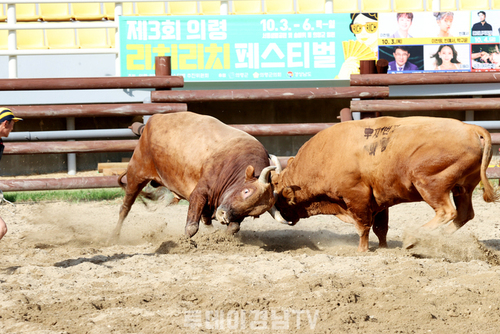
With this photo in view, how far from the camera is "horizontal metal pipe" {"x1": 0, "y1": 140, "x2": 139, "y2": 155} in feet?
26.7

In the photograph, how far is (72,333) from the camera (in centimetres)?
298

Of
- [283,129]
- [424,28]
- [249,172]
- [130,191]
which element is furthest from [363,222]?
[424,28]

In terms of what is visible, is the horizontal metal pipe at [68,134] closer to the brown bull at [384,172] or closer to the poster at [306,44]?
the brown bull at [384,172]

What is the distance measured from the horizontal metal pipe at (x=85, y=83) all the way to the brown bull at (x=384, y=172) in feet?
10.8

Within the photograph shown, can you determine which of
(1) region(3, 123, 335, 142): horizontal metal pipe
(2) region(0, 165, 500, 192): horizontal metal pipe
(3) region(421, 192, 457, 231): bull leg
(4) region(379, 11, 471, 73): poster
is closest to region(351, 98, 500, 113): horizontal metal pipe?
(1) region(3, 123, 335, 142): horizontal metal pipe

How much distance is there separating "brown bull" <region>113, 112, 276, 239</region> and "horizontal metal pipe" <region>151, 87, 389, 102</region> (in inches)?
60.3

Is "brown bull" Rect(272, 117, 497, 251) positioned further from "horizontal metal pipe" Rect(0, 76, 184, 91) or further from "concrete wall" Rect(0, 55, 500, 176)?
"concrete wall" Rect(0, 55, 500, 176)

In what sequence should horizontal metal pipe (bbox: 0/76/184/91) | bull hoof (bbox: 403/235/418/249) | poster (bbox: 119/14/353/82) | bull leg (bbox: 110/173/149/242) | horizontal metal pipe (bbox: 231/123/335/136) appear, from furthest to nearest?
poster (bbox: 119/14/353/82) < horizontal metal pipe (bbox: 231/123/335/136) < horizontal metal pipe (bbox: 0/76/184/91) < bull leg (bbox: 110/173/149/242) < bull hoof (bbox: 403/235/418/249)

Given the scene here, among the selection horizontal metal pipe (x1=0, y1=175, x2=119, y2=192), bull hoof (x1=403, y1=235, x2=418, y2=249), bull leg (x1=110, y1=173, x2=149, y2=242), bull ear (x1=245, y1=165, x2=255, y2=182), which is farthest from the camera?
horizontal metal pipe (x1=0, y1=175, x2=119, y2=192)

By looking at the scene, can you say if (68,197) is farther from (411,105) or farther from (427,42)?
(427,42)

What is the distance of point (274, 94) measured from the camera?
827cm

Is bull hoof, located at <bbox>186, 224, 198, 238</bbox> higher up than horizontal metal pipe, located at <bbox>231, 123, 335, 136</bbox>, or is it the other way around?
horizontal metal pipe, located at <bbox>231, 123, 335, 136</bbox>

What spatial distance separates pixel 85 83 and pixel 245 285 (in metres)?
5.34

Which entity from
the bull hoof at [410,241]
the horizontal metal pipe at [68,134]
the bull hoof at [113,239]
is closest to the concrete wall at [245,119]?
the horizontal metal pipe at [68,134]
